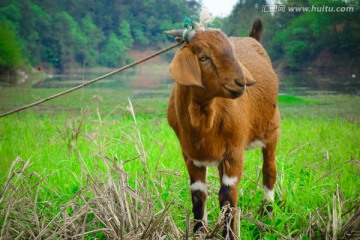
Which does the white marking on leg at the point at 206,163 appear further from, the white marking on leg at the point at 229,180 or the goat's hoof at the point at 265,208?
the goat's hoof at the point at 265,208

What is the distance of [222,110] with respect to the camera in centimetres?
236

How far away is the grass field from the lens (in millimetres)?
2416

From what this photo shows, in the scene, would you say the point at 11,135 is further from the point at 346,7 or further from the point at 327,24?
the point at 327,24

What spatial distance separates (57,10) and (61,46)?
3.90ft

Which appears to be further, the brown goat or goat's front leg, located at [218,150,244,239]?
goat's front leg, located at [218,150,244,239]

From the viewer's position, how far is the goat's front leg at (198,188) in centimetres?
257

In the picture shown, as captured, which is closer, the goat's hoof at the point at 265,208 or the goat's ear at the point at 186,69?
the goat's ear at the point at 186,69

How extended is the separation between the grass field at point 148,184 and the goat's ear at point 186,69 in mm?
609

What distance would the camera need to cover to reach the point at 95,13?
17453mm

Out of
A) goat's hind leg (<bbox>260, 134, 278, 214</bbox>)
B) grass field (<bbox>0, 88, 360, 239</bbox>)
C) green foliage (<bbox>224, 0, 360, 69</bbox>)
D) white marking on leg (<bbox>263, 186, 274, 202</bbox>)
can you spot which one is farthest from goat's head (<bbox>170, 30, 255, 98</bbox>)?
green foliage (<bbox>224, 0, 360, 69</bbox>)

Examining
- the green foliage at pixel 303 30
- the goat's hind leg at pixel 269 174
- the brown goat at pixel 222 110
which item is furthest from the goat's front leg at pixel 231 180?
the green foliage at pixel 303 30

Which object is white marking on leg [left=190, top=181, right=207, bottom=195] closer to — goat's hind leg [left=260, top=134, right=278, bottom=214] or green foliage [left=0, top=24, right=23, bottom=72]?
goat's hind leg [left=260, top=134, right=278, bottom=214]

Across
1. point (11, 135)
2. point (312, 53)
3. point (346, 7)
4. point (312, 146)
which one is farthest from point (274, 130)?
point (312, 53)

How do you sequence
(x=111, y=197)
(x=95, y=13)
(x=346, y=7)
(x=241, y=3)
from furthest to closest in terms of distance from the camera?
(x=95, y=13)
(x=241, y=3)
(x=346, y=7)
(x=111, y=197)
